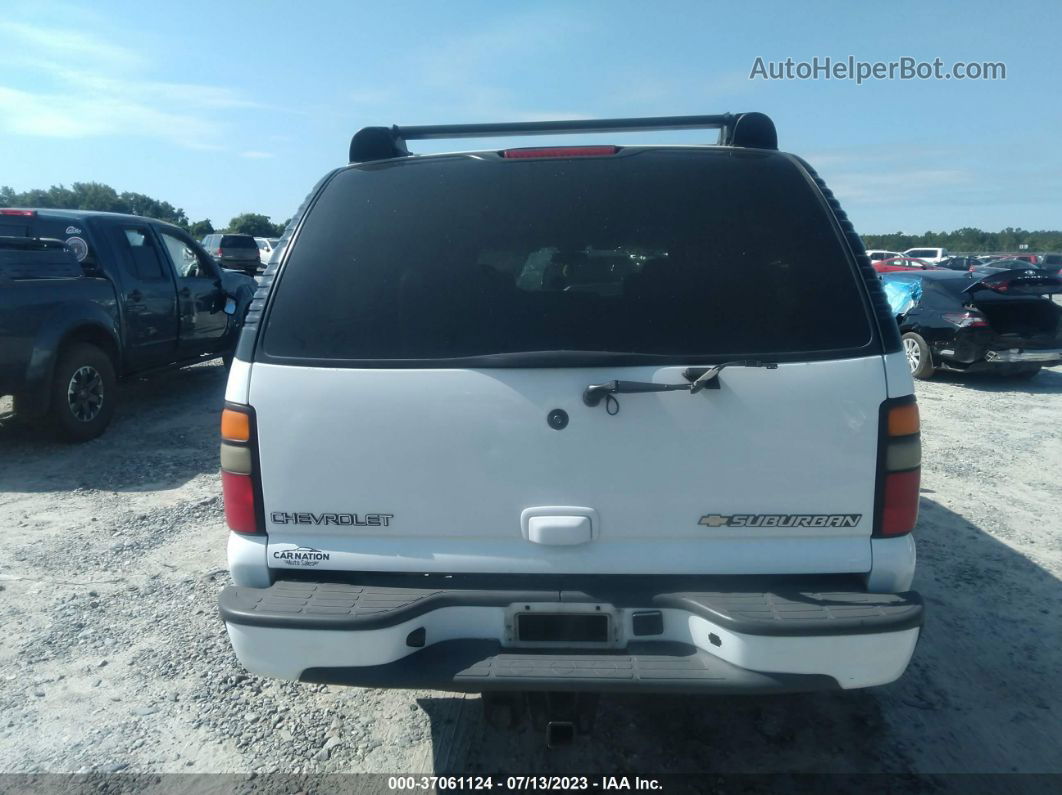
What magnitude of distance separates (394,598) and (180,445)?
17.8 ft

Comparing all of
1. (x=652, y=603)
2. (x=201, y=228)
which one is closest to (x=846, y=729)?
(x=652, y=603)

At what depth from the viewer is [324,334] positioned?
2398mm

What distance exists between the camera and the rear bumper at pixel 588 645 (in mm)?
2133

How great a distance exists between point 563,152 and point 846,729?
8.06 ft

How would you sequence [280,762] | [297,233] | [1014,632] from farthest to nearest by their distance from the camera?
[1014,632]
[280,762]
[297,233]

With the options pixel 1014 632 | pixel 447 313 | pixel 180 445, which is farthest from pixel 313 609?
pixel 180 445

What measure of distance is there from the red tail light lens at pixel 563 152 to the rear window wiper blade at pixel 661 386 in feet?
3.03

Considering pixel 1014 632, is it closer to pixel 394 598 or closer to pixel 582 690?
pixel 582 690

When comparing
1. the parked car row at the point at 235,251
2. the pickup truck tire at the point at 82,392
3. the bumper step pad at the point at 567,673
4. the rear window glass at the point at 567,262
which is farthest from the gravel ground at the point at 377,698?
the parked car row at the point at 235,251

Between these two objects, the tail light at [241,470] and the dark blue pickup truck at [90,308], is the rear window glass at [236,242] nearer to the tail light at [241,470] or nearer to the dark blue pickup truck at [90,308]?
the dark blue pickup truck at [90,308]

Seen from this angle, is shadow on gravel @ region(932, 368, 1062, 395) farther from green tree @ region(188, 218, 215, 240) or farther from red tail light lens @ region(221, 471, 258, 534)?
green tree @ region(188, 218, 215, 240)

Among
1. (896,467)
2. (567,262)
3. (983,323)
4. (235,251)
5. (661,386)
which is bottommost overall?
(983,323)

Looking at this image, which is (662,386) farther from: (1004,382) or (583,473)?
(1004,382)

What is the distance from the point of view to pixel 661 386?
7.29 feet
